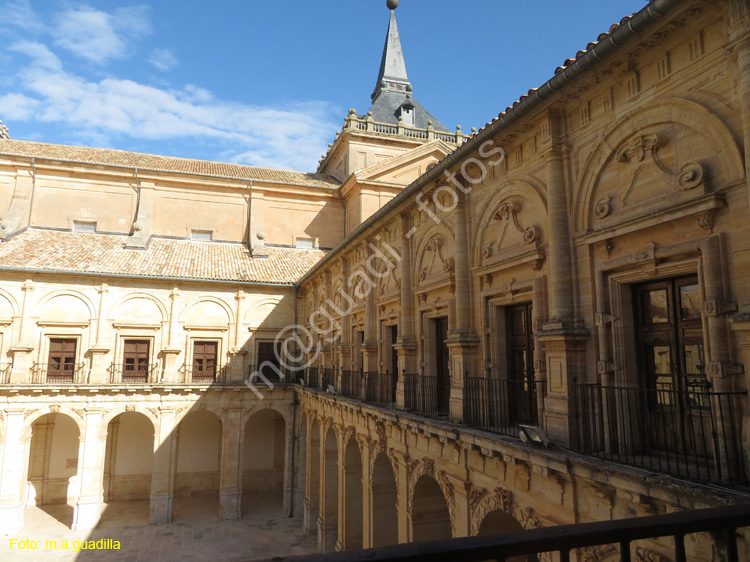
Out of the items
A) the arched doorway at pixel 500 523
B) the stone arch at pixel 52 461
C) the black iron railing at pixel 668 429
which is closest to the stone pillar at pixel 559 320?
the black iron railing at pixel 668 429

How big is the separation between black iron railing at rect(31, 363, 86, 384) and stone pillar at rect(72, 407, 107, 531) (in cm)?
Result: 162

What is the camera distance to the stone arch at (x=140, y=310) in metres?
22.6

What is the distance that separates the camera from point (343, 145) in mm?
28953

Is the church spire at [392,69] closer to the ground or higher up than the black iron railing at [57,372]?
higher up

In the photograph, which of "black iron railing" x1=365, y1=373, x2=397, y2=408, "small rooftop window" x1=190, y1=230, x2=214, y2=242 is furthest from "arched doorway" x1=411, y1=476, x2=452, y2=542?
"small rooftop window" x1=190, y1=230, x2=214, y2=242

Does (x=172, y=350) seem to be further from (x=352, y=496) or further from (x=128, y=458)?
(x=352, y=496)

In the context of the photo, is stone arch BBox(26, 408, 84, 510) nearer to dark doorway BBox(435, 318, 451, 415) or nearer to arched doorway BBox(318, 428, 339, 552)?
arched doorway BBox(318, 428, 339, 552)

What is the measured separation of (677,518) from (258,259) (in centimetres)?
2558

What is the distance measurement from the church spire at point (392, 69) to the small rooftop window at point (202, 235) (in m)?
13.9

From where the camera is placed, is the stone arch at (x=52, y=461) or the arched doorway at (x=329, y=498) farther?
the stone arch at (x=52, y=461)

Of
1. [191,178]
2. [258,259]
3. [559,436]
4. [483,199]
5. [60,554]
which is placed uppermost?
[191,178]

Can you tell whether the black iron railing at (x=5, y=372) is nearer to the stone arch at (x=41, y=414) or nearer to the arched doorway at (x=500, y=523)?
the stone arch at (x=41, y=414)

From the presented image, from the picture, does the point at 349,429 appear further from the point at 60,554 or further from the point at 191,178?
the point at 191,178

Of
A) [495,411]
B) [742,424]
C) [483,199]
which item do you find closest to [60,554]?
[495,411]
